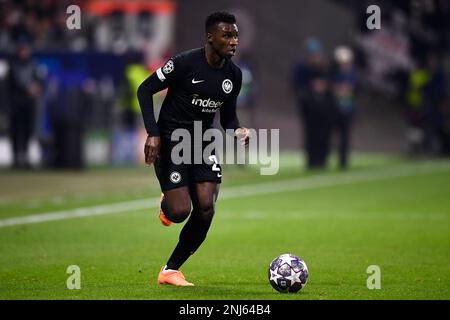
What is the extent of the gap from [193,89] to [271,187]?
1178 centimetres

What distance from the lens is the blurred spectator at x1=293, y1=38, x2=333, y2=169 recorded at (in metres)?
25.5

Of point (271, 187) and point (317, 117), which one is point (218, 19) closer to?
point (271, 187)

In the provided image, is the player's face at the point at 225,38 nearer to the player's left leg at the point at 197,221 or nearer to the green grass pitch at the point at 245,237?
the player's left leg at the point at 197,221

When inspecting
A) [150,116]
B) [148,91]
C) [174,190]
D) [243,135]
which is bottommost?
[174,190]

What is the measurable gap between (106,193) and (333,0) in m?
14.0

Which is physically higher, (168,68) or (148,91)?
(168,68)

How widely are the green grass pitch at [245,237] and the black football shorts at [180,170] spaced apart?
0.92m

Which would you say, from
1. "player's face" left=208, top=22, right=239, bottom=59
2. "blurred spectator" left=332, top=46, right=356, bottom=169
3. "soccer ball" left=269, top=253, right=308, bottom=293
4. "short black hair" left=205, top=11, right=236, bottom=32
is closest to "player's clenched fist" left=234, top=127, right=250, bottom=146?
"player's face" left=208, top=22, right=239, bottom=59

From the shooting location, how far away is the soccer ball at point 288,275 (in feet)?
32.0


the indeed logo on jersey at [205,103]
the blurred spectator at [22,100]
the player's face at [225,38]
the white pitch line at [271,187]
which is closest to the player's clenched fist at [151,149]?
the indeed logo on jersey at [205,103]

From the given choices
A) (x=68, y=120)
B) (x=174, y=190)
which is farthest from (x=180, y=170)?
(x=68, y=120)

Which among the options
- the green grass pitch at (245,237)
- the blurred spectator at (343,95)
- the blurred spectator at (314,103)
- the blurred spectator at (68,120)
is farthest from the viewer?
the blurred spectator at (343,95)

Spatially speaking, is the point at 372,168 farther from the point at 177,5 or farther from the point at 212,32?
the point at 212,32

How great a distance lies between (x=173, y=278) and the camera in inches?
404
